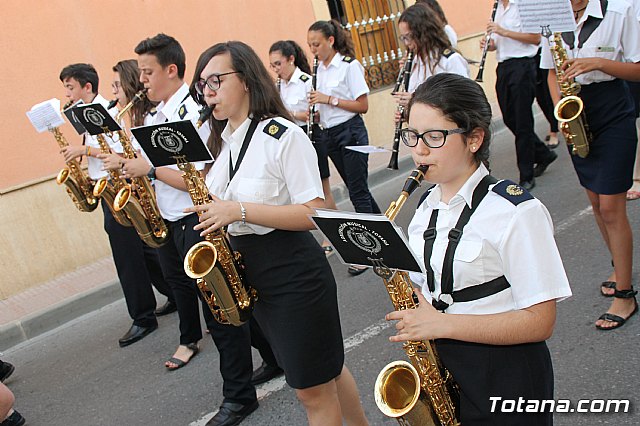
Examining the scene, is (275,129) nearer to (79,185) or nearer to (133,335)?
(133,335)

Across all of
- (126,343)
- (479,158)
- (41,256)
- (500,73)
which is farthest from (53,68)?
(479,158)

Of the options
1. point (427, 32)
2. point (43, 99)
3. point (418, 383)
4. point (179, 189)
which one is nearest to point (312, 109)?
point (427, 32)

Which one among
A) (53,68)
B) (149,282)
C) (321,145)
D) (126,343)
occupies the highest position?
(53,68)

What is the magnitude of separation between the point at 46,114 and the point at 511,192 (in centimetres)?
451

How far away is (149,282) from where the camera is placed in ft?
18.6

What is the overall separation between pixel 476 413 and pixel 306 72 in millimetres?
4962

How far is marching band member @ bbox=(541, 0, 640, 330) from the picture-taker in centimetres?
385

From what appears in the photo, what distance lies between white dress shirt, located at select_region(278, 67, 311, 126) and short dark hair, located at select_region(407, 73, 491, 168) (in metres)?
4.29

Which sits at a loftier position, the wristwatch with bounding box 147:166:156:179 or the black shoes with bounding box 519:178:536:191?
the wristwatch with bounding box 147:166:156:179

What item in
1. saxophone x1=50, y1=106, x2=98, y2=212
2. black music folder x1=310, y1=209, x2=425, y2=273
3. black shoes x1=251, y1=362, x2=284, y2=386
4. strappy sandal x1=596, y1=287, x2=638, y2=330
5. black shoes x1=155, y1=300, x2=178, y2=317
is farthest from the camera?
black shoes x1=155, y1=300, x2=178, y2=317

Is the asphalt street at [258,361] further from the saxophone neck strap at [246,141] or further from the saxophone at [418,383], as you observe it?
the saxophone neck strap at [246,141]

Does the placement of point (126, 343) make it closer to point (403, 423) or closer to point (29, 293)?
point (29, 293)

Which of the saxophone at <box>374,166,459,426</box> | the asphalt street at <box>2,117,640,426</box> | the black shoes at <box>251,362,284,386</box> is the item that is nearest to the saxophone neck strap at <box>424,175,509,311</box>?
the saxophone at <box>374,166,459,426</box>

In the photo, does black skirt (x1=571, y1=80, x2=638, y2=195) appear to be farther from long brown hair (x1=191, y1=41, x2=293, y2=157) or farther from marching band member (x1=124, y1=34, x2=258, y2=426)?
marching band member (x1=124, y1=34, x2=258, y2=426)
